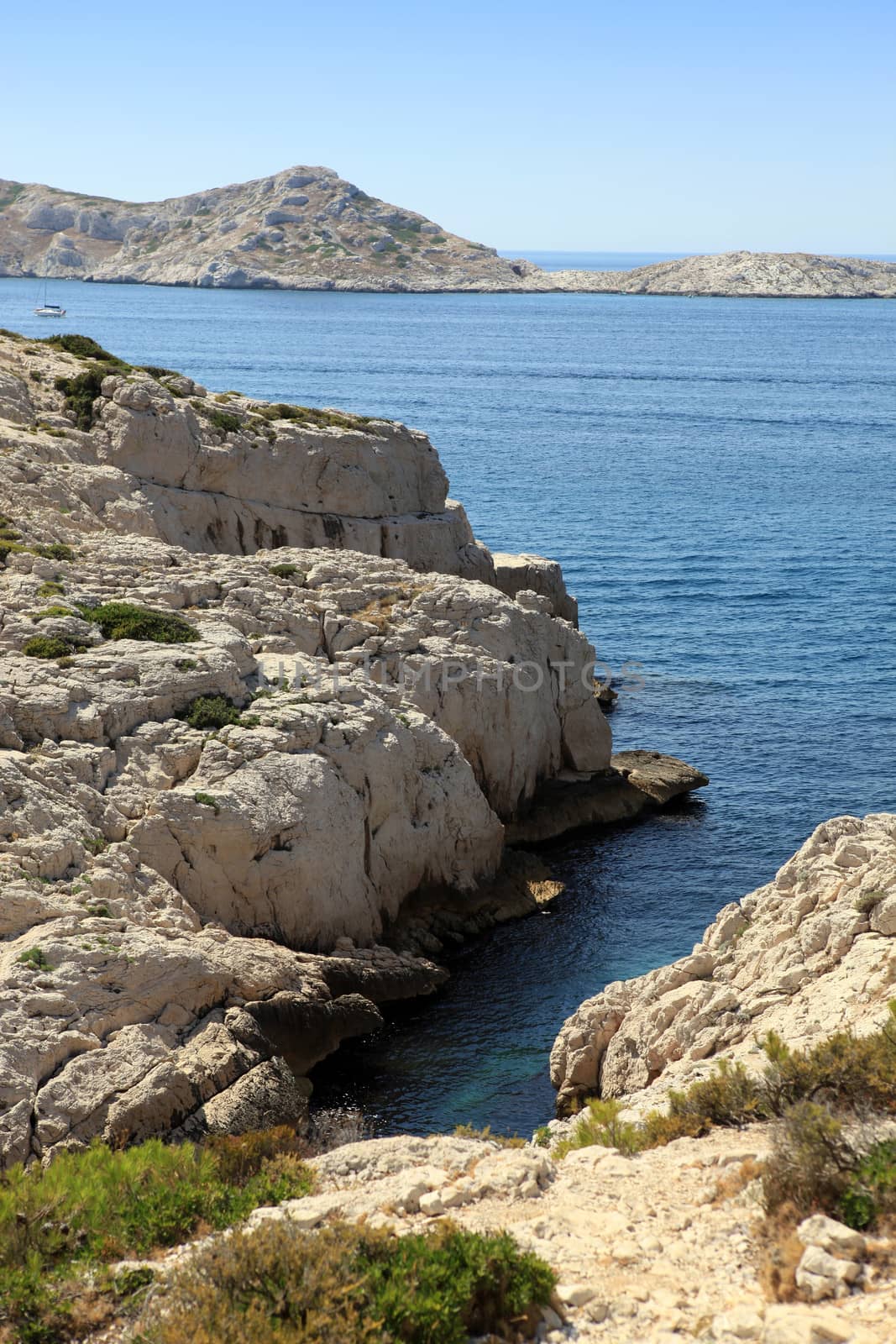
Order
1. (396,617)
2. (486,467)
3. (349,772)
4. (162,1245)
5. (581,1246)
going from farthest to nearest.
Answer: (486,467) < (396,617) < (349,772) < (162,1245) < (581,1246)

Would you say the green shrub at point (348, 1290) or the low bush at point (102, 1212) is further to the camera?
the low bush at point (102, 1212)

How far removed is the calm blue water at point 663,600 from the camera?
31344 millimetres

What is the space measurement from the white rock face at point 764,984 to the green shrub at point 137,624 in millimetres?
15749

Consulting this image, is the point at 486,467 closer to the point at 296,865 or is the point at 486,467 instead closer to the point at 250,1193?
the point at 296,865

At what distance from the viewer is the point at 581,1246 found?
45.1ft

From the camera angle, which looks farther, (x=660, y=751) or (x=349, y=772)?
(x=660, y=751)

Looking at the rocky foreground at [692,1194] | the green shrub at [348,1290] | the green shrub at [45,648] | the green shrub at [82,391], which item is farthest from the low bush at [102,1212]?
the green shrub at [82,391]

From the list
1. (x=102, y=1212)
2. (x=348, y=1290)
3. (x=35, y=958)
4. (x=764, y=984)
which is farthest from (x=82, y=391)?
(x=348, y=1290)

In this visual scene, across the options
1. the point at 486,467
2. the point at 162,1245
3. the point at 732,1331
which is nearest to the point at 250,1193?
the point at 162,1245

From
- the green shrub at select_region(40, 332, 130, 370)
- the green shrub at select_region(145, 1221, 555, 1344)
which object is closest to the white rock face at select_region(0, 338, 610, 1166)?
the green shrub at select_region(40, 332, 130, 370)

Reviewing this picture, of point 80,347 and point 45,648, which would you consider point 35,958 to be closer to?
point 45,648

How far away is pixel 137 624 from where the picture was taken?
34906 mm

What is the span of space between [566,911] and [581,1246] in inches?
900

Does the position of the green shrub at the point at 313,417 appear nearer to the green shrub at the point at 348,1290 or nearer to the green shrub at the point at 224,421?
the green shrub at the point at 224,421
